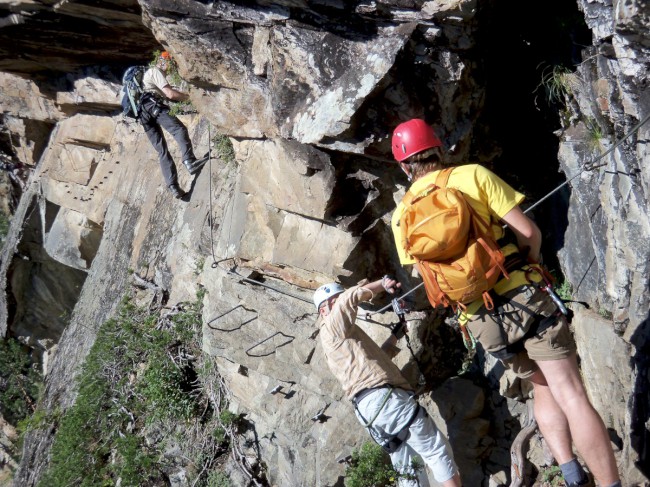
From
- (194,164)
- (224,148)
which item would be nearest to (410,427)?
(224,148)

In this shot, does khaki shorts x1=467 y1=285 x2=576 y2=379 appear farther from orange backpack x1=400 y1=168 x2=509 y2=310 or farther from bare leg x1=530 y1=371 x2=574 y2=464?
bare leg x1=530 y1=371 x2=574 y2=464

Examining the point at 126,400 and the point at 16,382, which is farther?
the point at 16,382

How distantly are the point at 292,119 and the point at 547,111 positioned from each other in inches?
87.5

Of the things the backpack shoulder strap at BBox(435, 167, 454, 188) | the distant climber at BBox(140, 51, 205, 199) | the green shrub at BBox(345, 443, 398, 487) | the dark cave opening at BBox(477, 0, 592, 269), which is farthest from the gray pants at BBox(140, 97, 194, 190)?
the backpack shoulder strap at BBox(435, 167, 454, 188)

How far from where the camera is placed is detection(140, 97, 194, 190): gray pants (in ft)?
30.4

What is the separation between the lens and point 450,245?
402 cm

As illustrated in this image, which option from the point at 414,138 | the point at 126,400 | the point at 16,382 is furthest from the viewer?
the point at 16,382

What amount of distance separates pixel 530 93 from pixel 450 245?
287cm

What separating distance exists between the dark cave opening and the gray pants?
4.43m

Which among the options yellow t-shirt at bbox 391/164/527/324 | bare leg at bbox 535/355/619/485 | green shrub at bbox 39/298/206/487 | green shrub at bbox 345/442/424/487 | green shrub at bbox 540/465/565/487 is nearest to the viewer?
yellow t-shirt at bbox 391/164/527/324

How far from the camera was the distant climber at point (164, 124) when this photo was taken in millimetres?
9000

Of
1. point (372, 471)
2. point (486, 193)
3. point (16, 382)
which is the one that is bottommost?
point (16, 382)

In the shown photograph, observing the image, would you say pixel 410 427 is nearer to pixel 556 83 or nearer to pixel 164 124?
pixel 556 83

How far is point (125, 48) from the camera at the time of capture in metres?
10.7
